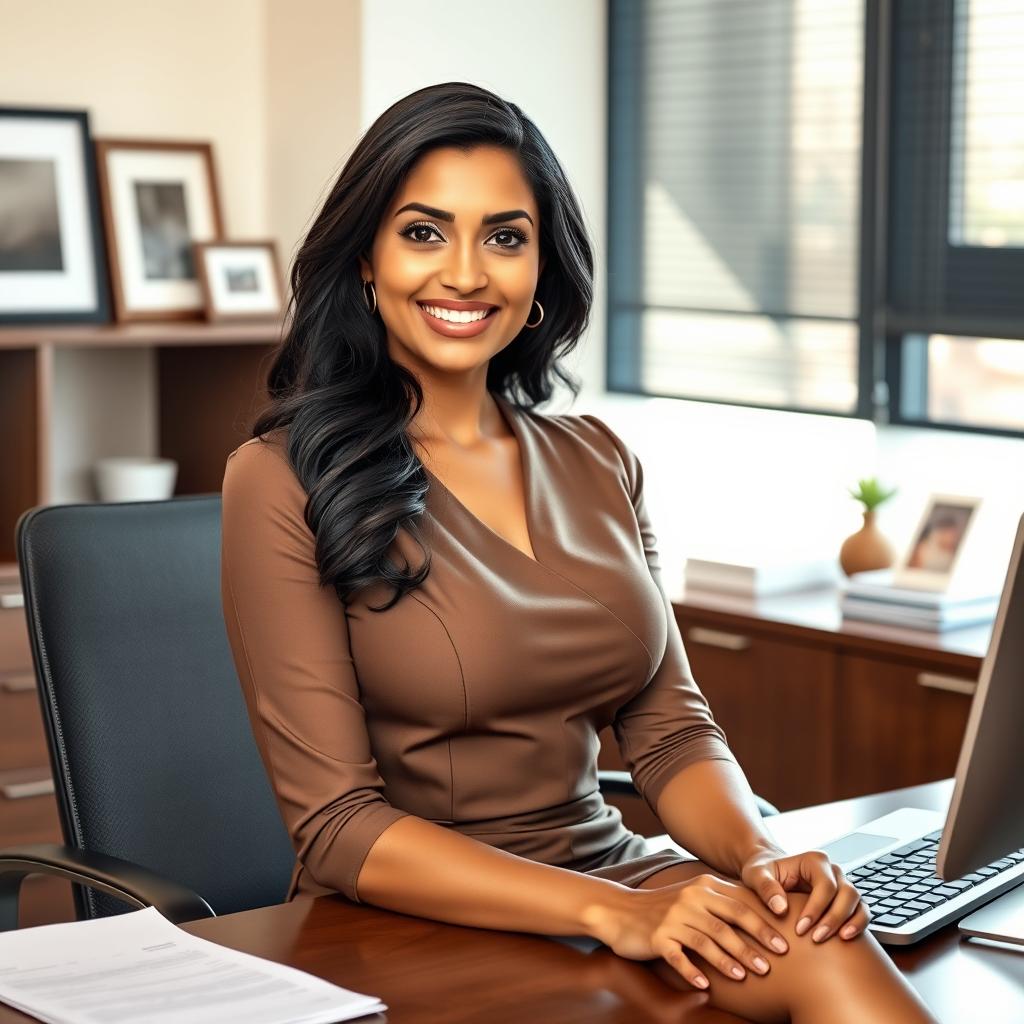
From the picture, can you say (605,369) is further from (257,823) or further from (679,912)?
(679,912)

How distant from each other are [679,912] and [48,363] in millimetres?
2449

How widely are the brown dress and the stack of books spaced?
4.20 ft

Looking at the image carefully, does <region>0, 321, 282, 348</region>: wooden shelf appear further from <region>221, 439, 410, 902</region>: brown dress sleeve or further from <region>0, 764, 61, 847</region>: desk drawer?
<region>221, 439, 410, 902</region>: brown dress sleeve

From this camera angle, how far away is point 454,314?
190 cm

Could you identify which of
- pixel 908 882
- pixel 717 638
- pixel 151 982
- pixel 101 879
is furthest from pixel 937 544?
pixel 151 982

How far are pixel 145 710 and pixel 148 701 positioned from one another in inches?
0.5

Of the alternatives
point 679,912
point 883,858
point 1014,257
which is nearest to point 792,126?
point 1014,257

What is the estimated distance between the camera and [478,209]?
→ 189 cm

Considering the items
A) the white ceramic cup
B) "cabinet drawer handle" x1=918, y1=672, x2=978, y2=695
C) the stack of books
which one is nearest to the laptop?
"cabinet drawer handle" x1=918, y1=672, x2=978, y2=695

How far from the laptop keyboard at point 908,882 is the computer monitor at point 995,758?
73 mm

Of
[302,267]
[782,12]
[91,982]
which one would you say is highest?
[782,12]

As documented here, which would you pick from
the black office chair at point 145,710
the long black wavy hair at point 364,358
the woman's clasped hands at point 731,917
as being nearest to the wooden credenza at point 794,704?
the black office chair at point 145,710

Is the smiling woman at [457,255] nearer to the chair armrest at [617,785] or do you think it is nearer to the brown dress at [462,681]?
the brown dress at [462,681]

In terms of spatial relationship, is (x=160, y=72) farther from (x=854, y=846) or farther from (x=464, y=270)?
(x=854, y=846)
